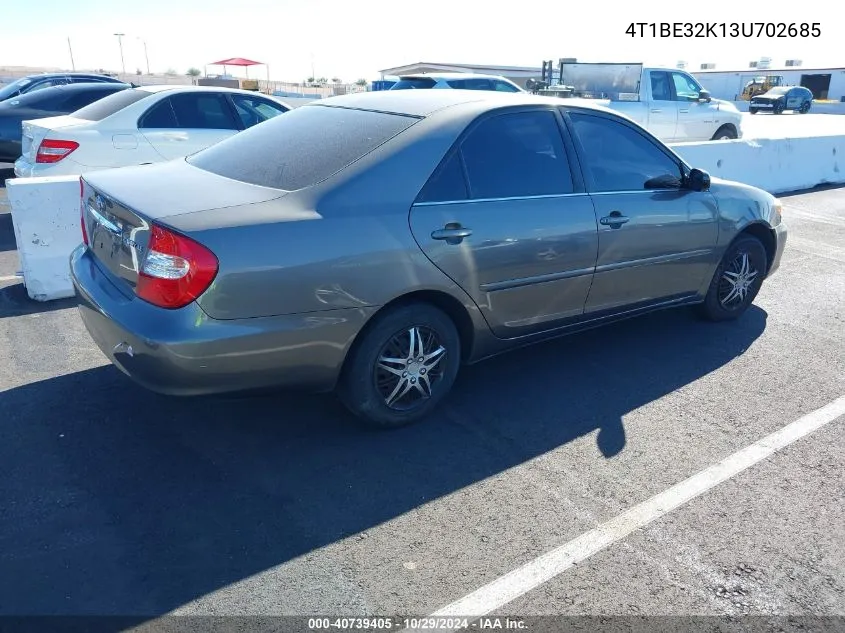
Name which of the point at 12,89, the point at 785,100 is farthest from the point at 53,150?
the point at 785,100

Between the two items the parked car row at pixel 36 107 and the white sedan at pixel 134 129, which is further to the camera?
the parked car row at pixel 36 107

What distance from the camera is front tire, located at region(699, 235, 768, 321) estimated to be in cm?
534

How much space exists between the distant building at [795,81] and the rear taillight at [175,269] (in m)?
56.9

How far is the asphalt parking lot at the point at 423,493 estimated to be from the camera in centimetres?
267

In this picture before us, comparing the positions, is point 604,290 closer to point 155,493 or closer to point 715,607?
point 715,607

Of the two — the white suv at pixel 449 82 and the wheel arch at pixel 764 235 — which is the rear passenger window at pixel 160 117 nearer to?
the wheel arch at pixel 764 235

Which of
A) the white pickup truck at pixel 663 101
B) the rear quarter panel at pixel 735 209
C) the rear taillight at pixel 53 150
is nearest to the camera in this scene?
the rear quarter panel at pixel 735 209

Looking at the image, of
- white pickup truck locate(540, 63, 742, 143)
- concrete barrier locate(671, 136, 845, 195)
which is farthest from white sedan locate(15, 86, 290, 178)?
white pickup truck locate(540, 63, 742, 143)

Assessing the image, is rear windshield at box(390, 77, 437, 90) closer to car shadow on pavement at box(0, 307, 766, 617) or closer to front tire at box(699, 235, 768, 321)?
front tire at box(699, 235, 768, 321)

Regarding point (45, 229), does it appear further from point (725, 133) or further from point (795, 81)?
point (795, 81)

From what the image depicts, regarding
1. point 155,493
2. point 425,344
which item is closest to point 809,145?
point 425,344

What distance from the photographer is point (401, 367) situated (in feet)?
12.1

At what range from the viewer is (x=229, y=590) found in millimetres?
2623

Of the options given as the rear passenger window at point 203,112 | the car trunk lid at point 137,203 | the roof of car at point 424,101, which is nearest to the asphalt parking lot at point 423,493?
the car trunk lid at point 137,203
